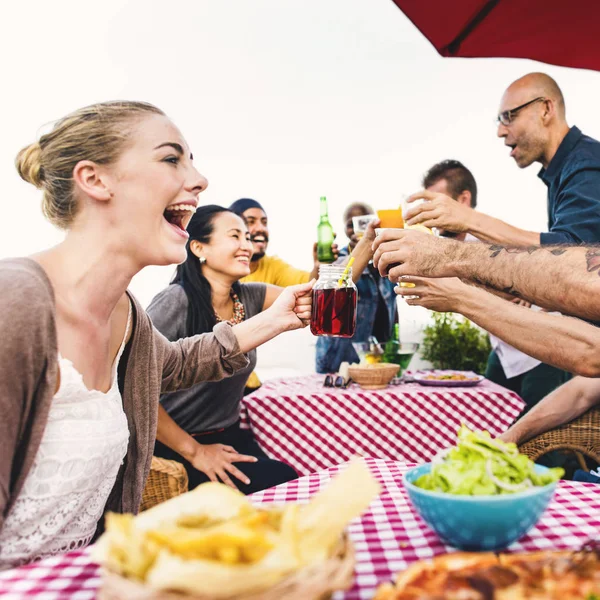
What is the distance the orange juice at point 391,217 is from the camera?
199cm

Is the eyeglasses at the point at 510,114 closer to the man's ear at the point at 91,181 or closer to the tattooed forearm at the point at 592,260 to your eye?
the tattooed forearm at the point at 592,260

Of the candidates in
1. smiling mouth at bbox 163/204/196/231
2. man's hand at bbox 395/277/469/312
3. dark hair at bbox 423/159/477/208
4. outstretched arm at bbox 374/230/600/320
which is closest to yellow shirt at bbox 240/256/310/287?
dark hair at bbox 423/159/477/208

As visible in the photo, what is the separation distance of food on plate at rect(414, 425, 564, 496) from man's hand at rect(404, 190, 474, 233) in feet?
4.63

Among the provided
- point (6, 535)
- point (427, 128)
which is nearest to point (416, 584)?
point (6, 535)

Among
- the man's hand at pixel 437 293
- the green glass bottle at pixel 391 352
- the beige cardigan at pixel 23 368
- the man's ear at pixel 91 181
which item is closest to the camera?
the beige cardigan at pixel 23 368

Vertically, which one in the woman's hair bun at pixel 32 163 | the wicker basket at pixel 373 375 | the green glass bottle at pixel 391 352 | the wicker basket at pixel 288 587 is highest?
the woman's hair bun at pixel 32 163

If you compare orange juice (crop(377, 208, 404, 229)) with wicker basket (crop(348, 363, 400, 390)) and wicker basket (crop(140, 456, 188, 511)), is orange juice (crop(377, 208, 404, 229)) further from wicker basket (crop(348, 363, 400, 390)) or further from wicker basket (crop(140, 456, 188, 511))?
wicker basket (crop(140, 456, 188, 511))

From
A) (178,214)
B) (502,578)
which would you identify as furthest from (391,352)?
(502,578)

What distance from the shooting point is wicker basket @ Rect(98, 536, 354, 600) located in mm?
491

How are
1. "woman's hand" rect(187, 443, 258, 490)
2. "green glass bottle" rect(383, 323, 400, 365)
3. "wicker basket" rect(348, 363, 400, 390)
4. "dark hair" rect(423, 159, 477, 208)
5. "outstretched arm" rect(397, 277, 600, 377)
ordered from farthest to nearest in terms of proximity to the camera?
"dark hair" rect(423, 159, 477, 208), "green glass bottle" rect(383, 323, 400, 365), "wicker basket" rect(348, 363, 400, 390), "woman's hand" rect(187, 443, 258, 490), "outstretched arm" rect(397, 277, 600, 377)

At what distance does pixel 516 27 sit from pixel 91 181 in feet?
7.52

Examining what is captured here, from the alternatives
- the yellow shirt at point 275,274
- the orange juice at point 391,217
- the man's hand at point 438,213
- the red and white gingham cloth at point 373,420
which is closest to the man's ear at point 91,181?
the orange juice at point 391,217

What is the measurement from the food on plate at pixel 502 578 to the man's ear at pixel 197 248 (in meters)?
2.29

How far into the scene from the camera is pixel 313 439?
262 cm
